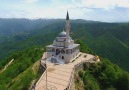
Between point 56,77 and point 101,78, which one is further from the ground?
point 56,77

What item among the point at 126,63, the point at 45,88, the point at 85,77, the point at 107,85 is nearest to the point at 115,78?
the point at 107,85

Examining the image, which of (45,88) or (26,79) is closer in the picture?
(45,88)

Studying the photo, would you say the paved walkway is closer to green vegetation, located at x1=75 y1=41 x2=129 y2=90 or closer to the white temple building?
the white temple building

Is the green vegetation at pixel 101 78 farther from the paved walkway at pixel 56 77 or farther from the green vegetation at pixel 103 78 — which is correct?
the paved walkway at pixel 56 77

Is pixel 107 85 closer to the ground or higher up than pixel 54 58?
closer to the ground

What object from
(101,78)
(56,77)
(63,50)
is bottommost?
(101,78)

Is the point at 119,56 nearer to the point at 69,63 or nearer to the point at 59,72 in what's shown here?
the point at 69,63

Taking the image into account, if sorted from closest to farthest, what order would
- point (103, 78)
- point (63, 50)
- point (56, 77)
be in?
point (56, 77), point (103, 78), point (63, 50)

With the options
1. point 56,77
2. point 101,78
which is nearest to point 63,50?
point 101,78

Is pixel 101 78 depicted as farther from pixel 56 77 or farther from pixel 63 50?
pixel 56 77

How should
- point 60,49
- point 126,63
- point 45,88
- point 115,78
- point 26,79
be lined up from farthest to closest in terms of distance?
point 126,63, point 60,49, point 115,78, point 26,79, point 45,88

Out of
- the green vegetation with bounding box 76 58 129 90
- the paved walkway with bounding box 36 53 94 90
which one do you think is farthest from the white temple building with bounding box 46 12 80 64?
the green vegetation with bounding box 76 58 129 90
